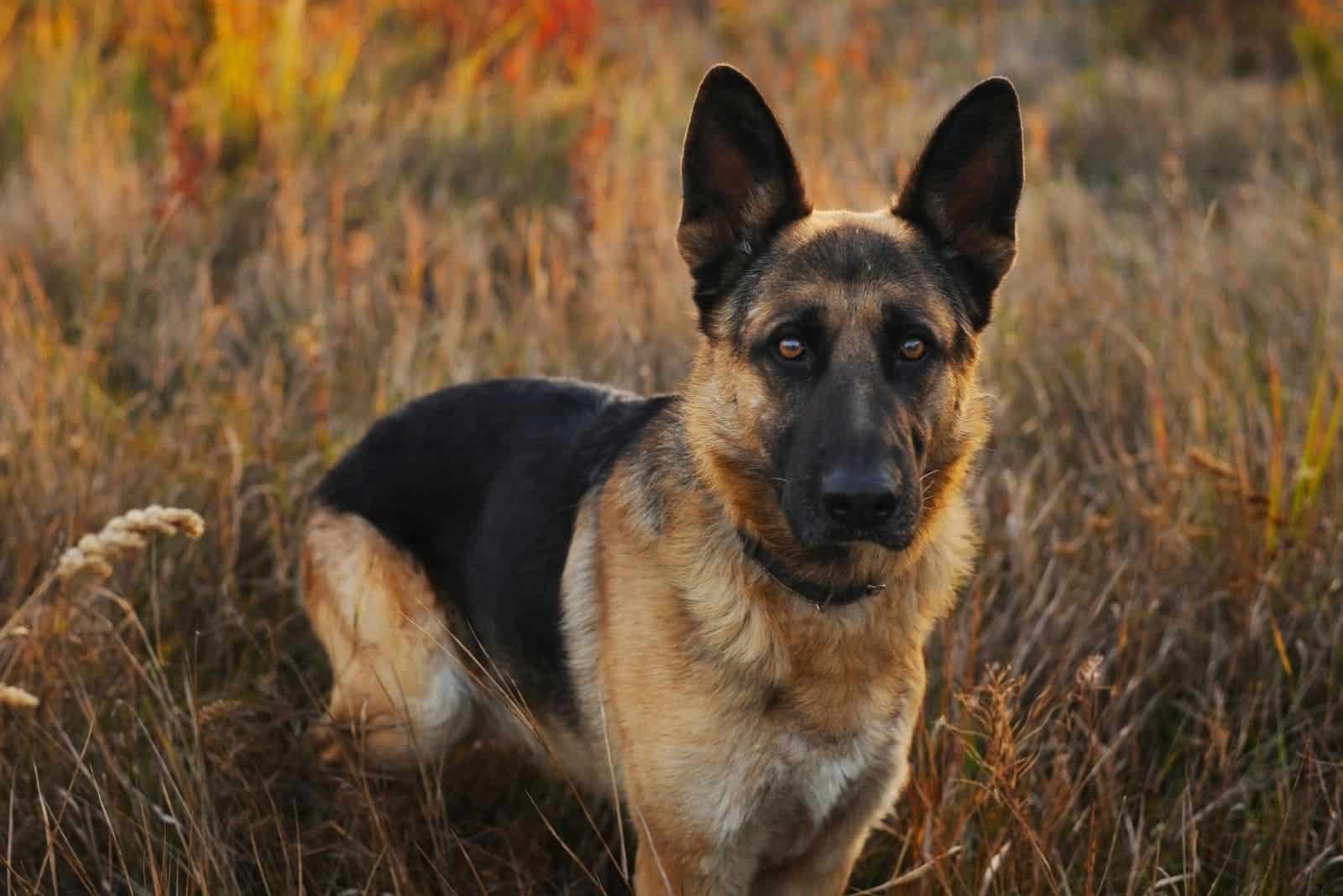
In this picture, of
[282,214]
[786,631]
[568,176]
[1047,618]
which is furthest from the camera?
[568,176]

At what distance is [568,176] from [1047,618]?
14.5 feet

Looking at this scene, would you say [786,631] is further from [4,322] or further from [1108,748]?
[4,322]

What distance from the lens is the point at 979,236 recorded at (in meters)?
2.83

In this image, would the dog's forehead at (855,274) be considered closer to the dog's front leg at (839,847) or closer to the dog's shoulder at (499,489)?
the dog's shoulder at (499,489)

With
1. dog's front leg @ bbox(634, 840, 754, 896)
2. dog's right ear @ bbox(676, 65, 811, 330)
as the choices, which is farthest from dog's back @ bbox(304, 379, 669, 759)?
dog's front leg @ bbox(634, 840, 754, 896)

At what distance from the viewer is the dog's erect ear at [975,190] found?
2.72 meters

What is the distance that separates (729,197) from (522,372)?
→ 2.03m

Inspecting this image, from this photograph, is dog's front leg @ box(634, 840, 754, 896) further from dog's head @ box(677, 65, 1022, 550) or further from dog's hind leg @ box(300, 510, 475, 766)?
dog's hind leg @ box(300, 510, 475, 766)

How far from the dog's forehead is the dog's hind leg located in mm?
1203

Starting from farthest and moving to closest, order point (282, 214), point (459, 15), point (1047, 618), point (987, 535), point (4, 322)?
point (459, 15), point (282, 214), point (4, 322), point (987, 535), point (1047, 618)

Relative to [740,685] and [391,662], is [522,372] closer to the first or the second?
[391,662]

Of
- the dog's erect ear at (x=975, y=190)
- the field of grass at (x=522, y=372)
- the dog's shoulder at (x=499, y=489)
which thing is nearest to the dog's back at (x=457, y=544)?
the dog's shoulder at (x=499, y=489)

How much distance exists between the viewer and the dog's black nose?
7.49 feet

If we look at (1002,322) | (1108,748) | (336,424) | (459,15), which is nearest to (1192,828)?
(1108,748)
